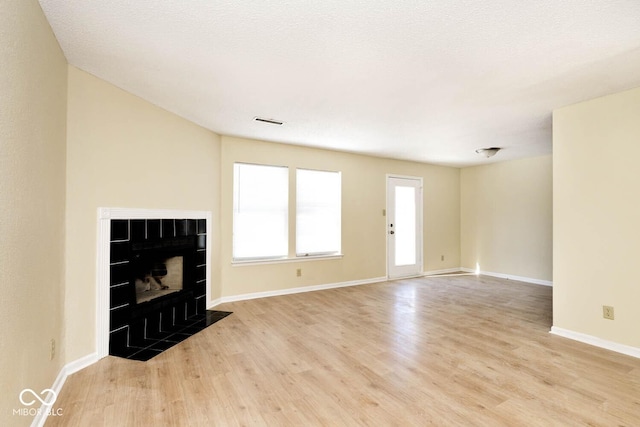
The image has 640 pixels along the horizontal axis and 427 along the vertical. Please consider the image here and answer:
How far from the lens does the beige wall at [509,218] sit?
17.7 feet

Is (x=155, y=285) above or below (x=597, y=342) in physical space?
above

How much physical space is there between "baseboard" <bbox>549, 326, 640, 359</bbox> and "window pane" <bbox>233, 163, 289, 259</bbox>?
349cm

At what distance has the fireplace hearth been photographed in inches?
104

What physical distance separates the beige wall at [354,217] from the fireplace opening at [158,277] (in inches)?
30.4

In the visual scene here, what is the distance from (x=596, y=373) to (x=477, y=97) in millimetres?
2499

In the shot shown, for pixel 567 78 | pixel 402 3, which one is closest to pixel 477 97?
pixel 567 78

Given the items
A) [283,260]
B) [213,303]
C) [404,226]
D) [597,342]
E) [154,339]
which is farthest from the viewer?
[404,226]

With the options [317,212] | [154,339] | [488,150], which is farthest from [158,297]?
[488,150]

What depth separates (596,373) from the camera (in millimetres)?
2303

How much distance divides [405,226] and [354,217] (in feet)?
4.30

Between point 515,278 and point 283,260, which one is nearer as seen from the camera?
point 283,260

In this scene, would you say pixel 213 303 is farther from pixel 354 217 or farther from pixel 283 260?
pixel 354 217

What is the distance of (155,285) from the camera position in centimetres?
328

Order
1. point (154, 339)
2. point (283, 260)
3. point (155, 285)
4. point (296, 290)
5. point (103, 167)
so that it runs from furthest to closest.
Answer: point (296, 290), point (283, 260), point (155, 285), point (154, 339), point (103, 167)
